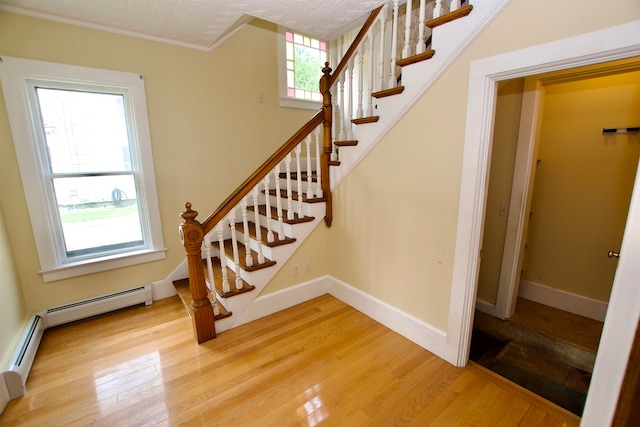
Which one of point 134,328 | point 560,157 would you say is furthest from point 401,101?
point 134,328

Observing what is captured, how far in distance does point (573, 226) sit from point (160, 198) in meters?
3.93

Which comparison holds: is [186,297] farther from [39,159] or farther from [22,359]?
[39,159]

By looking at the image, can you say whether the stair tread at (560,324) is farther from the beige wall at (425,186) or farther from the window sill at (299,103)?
the window sill at (299,103)

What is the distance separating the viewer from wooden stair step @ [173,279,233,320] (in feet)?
7.68

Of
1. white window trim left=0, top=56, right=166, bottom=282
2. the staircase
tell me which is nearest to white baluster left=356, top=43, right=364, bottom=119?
the staircase

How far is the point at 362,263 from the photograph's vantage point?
2.62 meters

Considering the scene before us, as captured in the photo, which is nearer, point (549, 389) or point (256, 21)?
point (549, 389)

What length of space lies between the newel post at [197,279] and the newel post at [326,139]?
4.01ft

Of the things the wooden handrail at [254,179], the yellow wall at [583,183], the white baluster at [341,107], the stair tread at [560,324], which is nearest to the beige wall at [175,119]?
the wooden handrail at [254,179]

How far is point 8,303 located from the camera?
6.51 ft

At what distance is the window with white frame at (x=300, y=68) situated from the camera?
3390mm

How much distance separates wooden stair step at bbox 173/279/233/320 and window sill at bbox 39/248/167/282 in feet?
1.07

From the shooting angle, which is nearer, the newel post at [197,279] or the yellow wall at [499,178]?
the newel post at [197,279]

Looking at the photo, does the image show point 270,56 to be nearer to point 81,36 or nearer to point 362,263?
point 81,36
